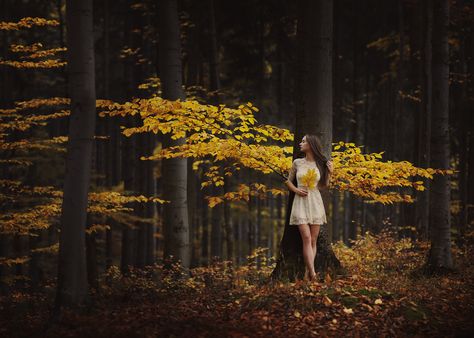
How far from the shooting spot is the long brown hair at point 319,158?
7.68 metres

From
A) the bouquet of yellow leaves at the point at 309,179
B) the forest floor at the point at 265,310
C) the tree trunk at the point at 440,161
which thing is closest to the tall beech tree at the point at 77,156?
the forest floor at the point at 265,310

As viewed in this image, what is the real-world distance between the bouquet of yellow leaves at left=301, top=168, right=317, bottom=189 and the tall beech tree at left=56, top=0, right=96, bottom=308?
3372mm

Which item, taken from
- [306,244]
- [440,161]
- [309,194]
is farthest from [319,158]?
[440,161]

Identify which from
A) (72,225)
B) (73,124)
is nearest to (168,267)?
(72,225)

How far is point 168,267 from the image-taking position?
1009 centimetres

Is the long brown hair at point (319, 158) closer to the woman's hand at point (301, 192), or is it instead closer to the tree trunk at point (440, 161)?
the woman's hand at point (301, 192)

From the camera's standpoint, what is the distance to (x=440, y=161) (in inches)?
367

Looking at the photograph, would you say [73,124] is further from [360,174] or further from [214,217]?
[214,217]

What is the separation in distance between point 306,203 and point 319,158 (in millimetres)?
772

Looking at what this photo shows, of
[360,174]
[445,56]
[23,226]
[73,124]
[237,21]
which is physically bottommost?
[23,226]

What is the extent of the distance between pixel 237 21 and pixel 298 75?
10.9 metres

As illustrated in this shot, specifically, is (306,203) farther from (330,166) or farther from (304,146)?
(304,146)

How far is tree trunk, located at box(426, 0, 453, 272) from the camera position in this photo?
9367 mm

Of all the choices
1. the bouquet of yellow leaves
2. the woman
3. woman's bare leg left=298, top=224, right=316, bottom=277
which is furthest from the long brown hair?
woman's bare leg left=298, top=224, right=316, bottom=277
